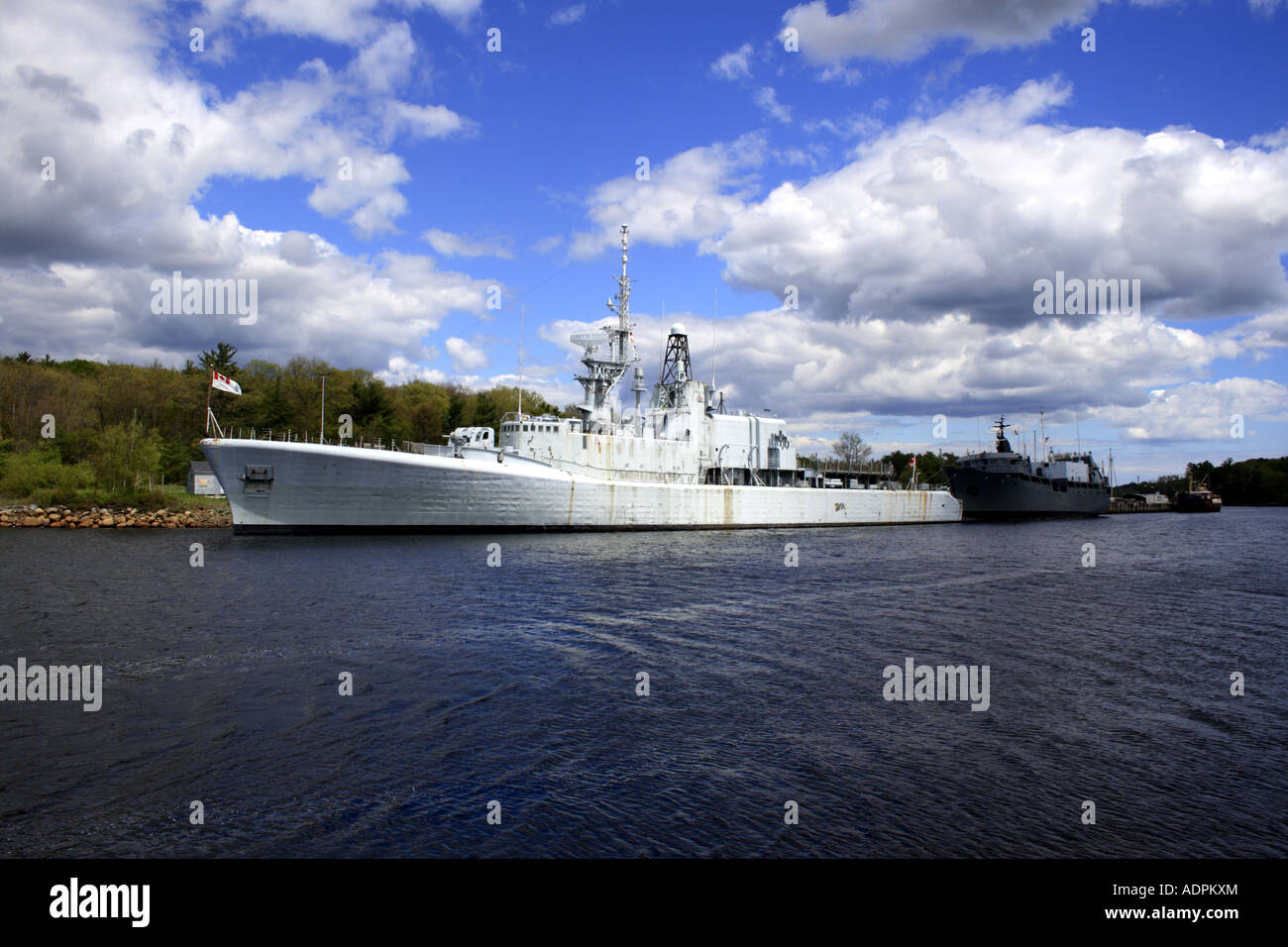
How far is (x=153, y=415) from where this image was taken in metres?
81.1

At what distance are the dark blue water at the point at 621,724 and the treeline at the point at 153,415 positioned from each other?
39866 millimetres

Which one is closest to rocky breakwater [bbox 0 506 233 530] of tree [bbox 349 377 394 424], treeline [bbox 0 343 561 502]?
treeline [bbox 0 343 561 502]

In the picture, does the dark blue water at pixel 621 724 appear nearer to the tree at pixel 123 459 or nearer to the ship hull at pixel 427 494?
the ship hull at pixel 427 494

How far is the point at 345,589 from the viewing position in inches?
926

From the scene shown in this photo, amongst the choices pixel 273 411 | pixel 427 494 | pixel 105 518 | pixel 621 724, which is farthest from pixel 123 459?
pixel 621 724

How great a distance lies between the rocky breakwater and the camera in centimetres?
5125

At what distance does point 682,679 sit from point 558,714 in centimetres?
336

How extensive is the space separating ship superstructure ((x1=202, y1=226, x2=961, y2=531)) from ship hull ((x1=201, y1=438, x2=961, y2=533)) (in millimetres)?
76

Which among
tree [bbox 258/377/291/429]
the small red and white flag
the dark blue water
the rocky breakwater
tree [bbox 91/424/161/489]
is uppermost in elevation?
tree [bbox 258/377/291/429]

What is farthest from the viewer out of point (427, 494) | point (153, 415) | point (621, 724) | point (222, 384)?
point (153, 415)

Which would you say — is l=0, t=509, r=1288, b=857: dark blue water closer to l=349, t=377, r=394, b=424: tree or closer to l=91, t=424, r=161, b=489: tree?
l=91, t=424, r=161, b=489: tree

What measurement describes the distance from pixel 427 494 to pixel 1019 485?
76365 mm

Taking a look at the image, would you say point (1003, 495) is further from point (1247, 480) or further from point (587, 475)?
point (1247, 480)
